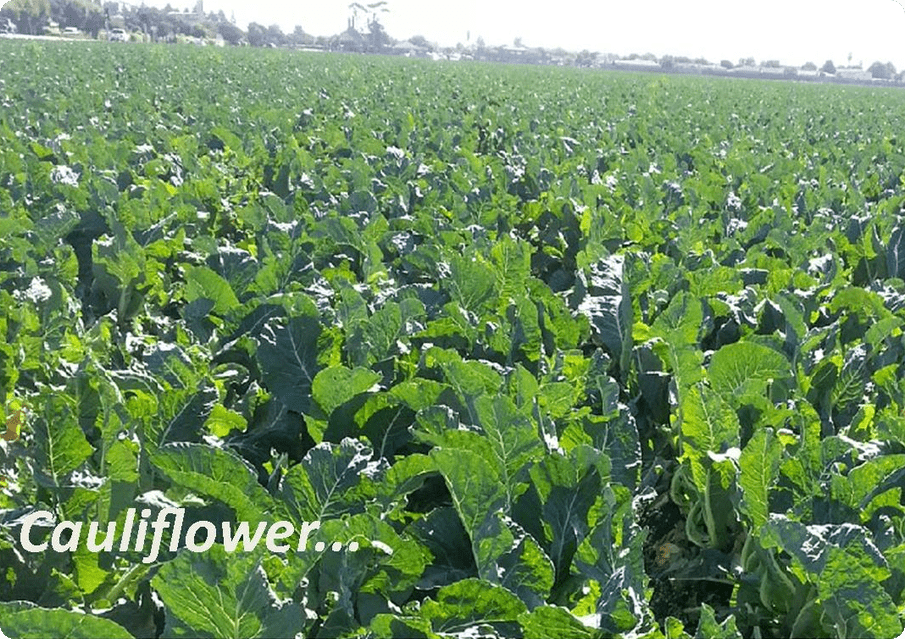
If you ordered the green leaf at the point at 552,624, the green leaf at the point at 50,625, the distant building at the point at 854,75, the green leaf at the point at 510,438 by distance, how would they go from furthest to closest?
the distant building at the point at 854,75 < the green leaf at the point at 510,438 < the green leaf at the point at 552,624 < the green leaf at the point at 50,625

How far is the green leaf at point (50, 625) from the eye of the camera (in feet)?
4.75

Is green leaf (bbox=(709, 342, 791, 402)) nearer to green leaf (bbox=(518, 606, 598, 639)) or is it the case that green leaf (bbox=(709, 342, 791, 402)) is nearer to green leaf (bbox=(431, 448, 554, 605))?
green leaf (bbox=(431, 448, 554, 605))

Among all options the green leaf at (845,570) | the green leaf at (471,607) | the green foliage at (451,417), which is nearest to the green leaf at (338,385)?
the green foliage at (451,417)

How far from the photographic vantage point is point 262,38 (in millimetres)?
93375

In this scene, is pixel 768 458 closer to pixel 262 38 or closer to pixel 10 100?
pixel 10 100

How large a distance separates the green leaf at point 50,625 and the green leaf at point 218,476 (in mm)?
386

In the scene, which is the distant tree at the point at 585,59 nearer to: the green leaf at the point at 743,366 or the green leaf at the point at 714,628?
the green leaf at the point at 743,366

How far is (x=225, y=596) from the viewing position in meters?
1.49

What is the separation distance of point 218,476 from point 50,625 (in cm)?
50

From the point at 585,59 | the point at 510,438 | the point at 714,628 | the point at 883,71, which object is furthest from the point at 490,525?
the point at 883,71

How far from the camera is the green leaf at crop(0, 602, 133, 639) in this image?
1.45 metres

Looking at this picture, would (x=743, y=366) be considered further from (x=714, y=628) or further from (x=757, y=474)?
(x=714, y=628)

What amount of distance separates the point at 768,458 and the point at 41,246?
11.1 ft

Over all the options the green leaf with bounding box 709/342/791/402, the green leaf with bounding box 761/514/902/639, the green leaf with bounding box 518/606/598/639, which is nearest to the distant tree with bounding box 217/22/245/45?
the green leaf with bounding box 709/342/791/402
